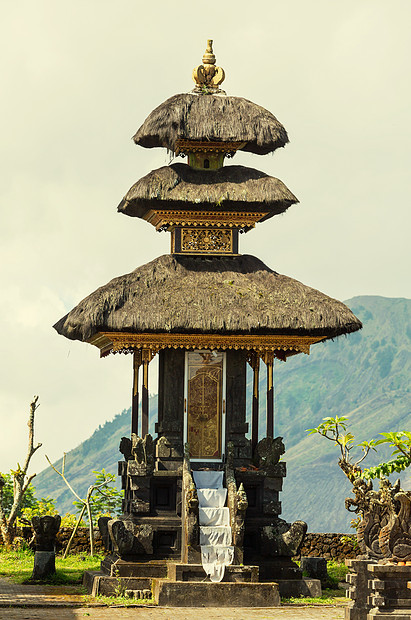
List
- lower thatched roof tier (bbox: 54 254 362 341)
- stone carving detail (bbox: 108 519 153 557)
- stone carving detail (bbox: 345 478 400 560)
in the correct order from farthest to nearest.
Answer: lower thatched roof tier (bbox: 54 254 362 341) → stone carving detail (bbox: 108 519 153 557) → stone carving detail (bbox: 345 478 400 560)

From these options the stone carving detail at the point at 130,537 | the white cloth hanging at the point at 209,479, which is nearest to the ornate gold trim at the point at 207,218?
the white cloth hanging at the point at 209,479

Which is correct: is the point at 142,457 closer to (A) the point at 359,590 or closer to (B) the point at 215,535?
(B) the point at 215,535

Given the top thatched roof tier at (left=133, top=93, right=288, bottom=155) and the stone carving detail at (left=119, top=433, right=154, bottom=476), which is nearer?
the stone carving detail at (left=119, top=433, right=154, bottom=476)

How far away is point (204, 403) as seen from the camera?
63.9 ft

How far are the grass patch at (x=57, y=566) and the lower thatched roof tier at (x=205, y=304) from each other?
14.8ft

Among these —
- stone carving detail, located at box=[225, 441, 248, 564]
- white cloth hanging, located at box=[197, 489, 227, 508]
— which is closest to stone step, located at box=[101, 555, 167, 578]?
white cloth hanging, located at box=[197, 489, 227, 508]

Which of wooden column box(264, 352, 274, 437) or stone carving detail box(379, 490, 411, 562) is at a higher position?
wooden column box(264, 352, 274, 437)

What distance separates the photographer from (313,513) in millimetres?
152750

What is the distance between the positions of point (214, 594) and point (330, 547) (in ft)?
25.2

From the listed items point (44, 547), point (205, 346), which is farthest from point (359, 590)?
point (44, 547)

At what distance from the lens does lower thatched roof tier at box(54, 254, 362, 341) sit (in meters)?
18.5

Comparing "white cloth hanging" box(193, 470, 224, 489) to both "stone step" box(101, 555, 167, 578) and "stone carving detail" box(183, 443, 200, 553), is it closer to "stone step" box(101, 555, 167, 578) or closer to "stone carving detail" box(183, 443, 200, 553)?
"stone carving detail" box(183, 443, 200, 553)

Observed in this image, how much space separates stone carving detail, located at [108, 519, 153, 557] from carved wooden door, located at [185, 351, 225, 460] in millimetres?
1843

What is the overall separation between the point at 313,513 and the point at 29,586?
449 feet
